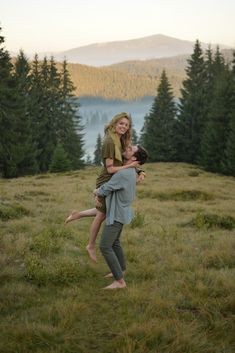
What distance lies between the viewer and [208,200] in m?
19.7

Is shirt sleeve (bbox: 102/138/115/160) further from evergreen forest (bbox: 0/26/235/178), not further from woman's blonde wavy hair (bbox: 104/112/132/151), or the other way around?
evergreen forest (bbox: 0/26/235/178)

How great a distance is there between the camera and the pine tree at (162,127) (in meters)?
60.1

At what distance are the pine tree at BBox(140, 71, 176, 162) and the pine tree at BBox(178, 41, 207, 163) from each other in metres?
1.52

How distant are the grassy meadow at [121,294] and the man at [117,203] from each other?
1.60 feet

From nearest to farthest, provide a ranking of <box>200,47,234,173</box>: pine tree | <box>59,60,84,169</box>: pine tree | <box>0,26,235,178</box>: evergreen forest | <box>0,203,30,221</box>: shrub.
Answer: <box>0,203,30,221</box>: shrub, <box>0,26,235,178</box>: evergreen forest, <box>200,47,234,173</box>: pine tree, <box>59,60,84,169</box>: pine tree

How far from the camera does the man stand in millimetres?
6086

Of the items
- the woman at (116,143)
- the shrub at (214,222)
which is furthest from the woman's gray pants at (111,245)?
the shrub at (214,222)

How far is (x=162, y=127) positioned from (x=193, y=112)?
195 inches

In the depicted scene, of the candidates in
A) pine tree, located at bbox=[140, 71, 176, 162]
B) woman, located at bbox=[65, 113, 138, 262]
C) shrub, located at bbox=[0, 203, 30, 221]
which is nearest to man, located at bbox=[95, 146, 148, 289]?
woman, located at bbox=[65, 113, 138, 262]

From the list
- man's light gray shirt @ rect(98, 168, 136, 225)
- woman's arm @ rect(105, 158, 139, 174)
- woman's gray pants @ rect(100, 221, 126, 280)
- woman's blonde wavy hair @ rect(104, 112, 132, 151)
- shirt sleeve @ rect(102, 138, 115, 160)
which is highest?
woman's blonde wavy hair @ rect(104, 112, 132, 151)

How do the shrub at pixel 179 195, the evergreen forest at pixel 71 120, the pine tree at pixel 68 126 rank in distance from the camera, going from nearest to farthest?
the shrub at pixel 179 195 < the evergreen forest at pixel 71 120 < the pine tree at pixel 68 126

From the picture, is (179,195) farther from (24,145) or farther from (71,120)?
(71,120)

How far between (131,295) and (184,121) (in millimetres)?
56587

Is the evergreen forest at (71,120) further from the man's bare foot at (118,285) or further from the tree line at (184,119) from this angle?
the man's bare foot at (118,285)
